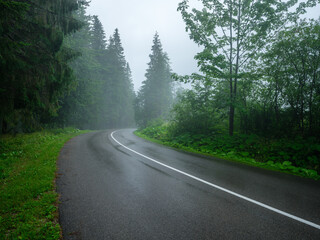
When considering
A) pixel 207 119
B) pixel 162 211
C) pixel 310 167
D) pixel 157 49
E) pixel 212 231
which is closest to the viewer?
pixel 212 231

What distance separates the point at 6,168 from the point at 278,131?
13.6 metres

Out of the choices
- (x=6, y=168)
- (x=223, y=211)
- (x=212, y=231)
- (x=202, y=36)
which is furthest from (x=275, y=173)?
(x=6, y=168)

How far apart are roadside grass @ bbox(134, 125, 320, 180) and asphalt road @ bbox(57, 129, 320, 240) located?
1.00 meters

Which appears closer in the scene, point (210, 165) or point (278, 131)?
point (210, 165)

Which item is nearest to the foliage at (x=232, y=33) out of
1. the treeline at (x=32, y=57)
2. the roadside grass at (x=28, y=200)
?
the treeline at (x=32, y=57)

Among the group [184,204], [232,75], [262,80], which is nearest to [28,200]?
[184,204]

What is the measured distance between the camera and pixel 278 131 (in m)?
9.88

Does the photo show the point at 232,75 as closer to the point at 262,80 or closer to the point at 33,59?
the point at 262,80

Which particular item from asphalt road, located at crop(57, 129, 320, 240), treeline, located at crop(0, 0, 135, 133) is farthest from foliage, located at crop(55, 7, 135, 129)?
asphalt road, located at crop(57, 129, 320, 240)

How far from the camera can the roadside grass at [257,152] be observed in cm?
703

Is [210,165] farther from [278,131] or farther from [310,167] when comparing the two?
[278,131]

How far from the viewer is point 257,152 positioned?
8.99m

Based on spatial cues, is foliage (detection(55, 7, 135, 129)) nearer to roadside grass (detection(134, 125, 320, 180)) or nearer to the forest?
the forest

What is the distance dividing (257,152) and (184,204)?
22.5ft
